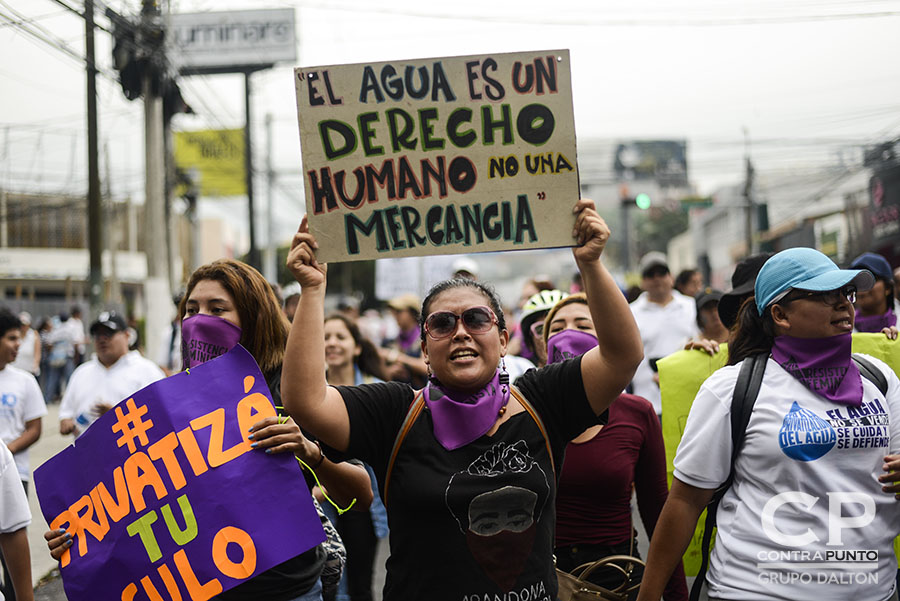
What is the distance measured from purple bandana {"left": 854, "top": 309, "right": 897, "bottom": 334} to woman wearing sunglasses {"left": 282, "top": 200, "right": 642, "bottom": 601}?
12.9ft

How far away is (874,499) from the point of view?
280 cm

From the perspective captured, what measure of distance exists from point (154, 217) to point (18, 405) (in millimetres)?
10395

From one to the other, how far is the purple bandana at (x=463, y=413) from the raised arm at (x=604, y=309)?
0.32 metres

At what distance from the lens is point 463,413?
263cm

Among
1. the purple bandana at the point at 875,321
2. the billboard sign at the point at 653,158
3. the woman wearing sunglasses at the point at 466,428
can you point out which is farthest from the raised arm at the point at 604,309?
the billboard sign at the point at 653,158

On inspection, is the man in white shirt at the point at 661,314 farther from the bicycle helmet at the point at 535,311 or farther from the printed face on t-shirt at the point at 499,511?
the printed face on t-shirt at the point at 499,511

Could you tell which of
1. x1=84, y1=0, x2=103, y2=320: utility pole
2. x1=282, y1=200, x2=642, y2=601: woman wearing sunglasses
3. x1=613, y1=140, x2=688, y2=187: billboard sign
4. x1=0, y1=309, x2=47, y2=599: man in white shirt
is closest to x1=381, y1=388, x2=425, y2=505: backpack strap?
x1=282, y1=200, x2=642, y2=601: woman wearing sunglasses

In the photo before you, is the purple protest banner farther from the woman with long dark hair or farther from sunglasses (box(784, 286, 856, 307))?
sunglasses (box(784, 286, 856, 307))

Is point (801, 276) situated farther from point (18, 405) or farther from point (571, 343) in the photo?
point (18, 405)

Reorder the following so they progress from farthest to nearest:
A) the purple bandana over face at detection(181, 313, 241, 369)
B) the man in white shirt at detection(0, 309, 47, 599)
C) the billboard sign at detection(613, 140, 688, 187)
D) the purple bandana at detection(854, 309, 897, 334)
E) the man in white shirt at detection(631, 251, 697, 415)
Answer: the billboard sign at detection(613, 140, 688, 187) < the man in white shirt at detection(631, 251, 697, 415) < the purple bandana at detection(854, 309, 897, 334) < the man in white shirt at detection(0, 309, 47, 599) < the purple bandana over face at detection(181, 313, 241, 369)

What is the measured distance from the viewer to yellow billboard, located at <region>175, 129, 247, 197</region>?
2873 centimetres

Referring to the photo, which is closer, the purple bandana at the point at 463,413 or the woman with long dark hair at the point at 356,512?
the purple bandana at the point at 463,413

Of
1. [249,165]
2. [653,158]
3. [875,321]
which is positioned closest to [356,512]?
[875,321]

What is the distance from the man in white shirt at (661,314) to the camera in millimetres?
7844
